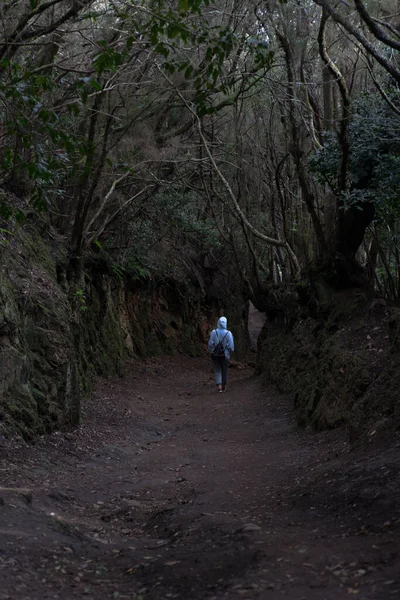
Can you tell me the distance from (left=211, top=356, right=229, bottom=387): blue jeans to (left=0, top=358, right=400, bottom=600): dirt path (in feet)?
21.0

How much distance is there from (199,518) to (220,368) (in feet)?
41.4

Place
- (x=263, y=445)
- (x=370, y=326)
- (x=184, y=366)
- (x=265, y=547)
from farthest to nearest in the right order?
(x=184, y=366)
(x=370, y=326)
(x=263, y=445)
(x=265, y=547)

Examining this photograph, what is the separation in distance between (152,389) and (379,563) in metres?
16.0

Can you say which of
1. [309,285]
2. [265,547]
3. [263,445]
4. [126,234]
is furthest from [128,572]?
[126,234]

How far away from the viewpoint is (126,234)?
868 inches

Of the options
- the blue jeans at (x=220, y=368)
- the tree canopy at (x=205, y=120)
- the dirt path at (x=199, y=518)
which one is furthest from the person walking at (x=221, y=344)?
the dirt path at (x=199, y=518)

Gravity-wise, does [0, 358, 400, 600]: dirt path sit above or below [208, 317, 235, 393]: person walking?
below

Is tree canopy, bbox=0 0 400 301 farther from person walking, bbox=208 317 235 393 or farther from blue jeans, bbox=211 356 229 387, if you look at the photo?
blue jeans, bbox=211 356 229 387

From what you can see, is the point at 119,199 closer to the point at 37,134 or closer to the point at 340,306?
the point at 340,306

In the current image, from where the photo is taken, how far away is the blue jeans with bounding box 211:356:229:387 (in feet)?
61.5

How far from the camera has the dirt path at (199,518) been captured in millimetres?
4477

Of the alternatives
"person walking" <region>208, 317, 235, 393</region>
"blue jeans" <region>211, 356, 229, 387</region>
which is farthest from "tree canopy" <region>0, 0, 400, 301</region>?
"blue jeans" <region>211, 356, 229, 387</region>

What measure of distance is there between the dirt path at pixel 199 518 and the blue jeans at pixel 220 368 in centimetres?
639

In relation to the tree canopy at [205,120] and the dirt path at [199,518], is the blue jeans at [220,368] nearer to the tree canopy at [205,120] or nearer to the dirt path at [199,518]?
the tree canopy at [205,120]
